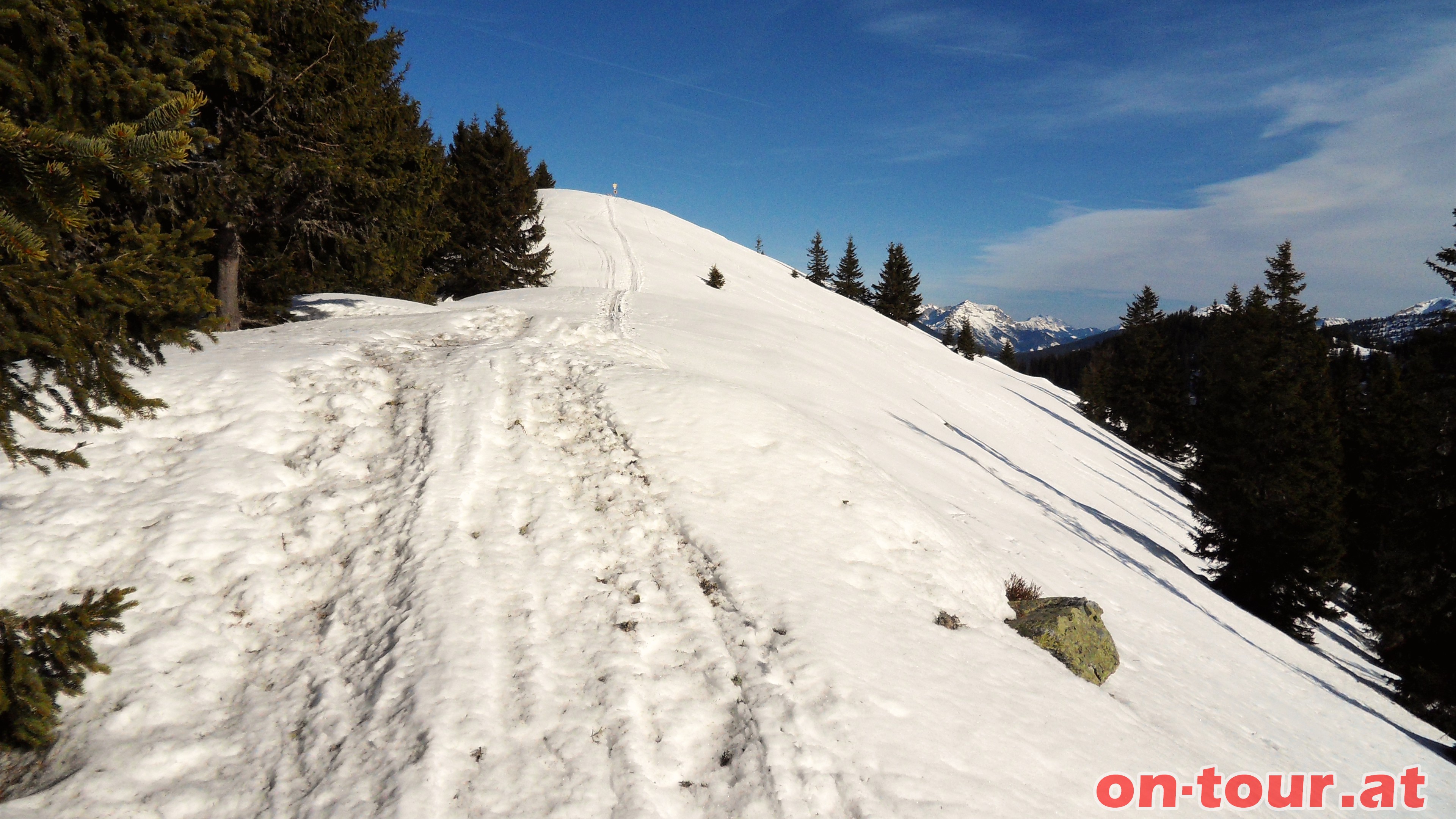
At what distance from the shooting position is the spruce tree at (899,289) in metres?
61.2

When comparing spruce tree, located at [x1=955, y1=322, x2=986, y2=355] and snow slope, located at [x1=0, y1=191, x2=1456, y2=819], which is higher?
spruce tree, located at [x1=955, y1=322, x2=986, y2=355]

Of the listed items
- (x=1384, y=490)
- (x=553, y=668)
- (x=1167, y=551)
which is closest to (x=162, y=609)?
(x=553, y=668)

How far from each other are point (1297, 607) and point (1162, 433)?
34.0m

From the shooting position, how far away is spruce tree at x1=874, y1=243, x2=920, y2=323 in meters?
61.2

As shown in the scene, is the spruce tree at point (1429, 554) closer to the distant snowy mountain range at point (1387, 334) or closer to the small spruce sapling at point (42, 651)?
the distant snowy mountain range at point (1387, 334)

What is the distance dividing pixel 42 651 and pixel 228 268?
12010mm

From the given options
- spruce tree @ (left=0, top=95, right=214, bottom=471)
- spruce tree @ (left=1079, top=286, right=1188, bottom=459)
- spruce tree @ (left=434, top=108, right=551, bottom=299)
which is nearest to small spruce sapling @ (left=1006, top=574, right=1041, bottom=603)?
spruce tree @ (left=0, top=95, right=214, bottom=471)

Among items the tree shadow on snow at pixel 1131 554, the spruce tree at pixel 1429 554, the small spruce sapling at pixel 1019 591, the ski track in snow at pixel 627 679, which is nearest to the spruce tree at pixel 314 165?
the ski track in snow at pixel 627 679

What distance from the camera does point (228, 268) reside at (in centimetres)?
1226

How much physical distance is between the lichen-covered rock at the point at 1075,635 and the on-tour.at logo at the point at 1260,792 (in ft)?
4.08

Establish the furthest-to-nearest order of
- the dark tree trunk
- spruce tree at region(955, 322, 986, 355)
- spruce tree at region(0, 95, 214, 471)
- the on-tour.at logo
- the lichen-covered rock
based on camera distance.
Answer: spruce tree at region(955, 322, 986, 355) → the dark tree trunk → the lichen-covered rock → the on-tour.at logo → spruce tree at region(0, 95, 214, 471)

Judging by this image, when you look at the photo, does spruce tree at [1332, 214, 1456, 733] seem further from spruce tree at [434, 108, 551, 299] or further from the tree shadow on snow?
spruce tree at [434, 108, 551, 299]

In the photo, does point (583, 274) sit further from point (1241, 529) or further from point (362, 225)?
point (1241, 529)

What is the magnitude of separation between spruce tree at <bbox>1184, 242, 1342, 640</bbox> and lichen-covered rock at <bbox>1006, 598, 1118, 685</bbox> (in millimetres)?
19291
